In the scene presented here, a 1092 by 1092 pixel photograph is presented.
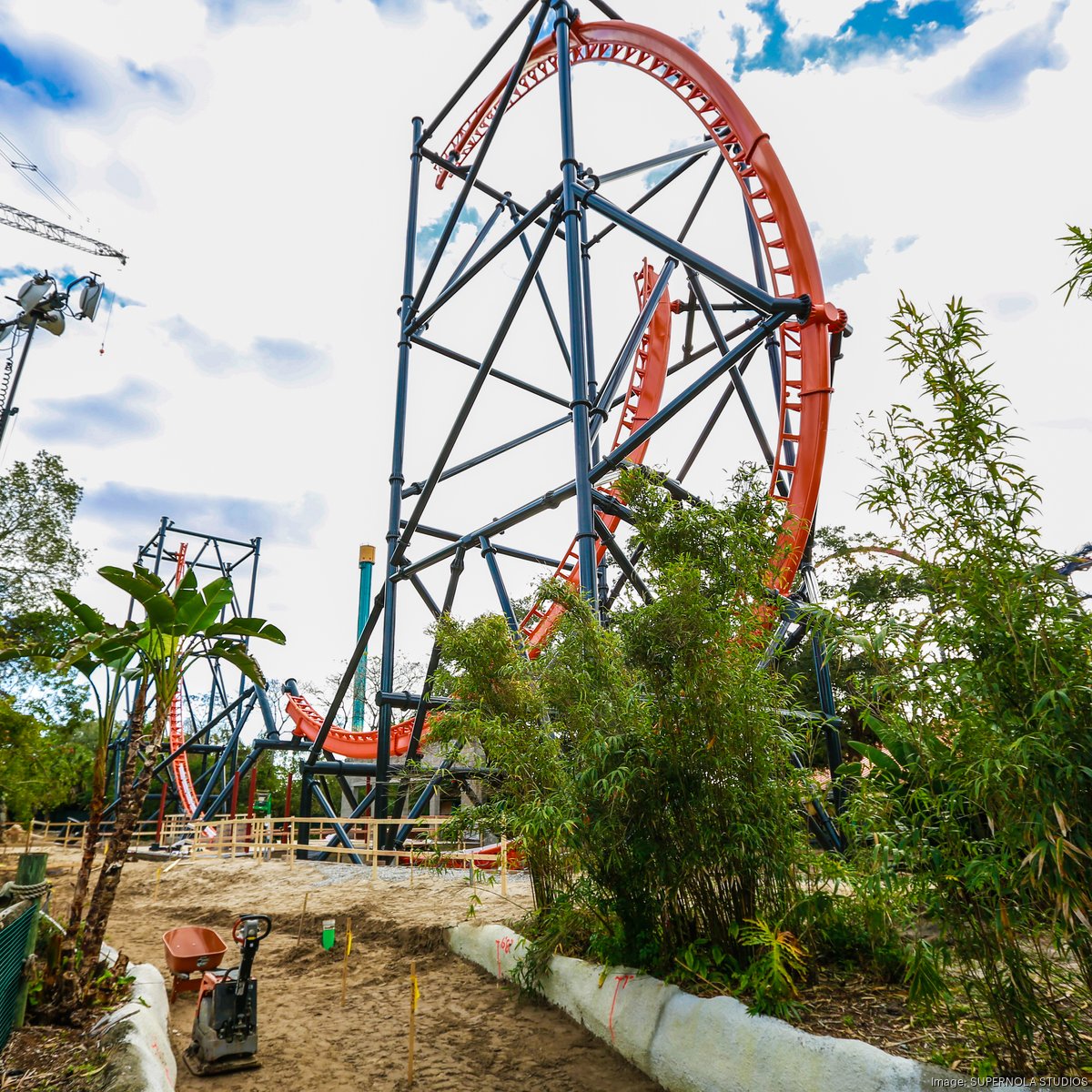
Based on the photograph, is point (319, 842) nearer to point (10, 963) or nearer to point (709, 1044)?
point (10, 963)

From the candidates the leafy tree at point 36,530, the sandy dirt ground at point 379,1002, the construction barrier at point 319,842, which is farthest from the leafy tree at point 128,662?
the leafy tree at point 36,530

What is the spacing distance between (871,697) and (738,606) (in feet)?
2.61

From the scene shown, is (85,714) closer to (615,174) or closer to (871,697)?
(615,174)

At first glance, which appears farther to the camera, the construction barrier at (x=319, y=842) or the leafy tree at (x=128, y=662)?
the construction barrier at (x=319, y=842)

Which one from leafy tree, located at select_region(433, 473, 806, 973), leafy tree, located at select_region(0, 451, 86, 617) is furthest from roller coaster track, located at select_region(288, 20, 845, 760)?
leafy tree, located at select_region(0, 451, 86, 617)

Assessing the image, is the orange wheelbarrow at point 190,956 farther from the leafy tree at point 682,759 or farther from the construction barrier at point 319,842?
the leafy tree at point 682,759

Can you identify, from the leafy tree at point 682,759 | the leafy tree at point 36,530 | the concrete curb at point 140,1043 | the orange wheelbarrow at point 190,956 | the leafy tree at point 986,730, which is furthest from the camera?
the leafy tree at point 36,530

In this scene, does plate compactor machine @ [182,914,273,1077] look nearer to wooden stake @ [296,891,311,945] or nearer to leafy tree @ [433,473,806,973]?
leafy tree @ [433,473,806,973]

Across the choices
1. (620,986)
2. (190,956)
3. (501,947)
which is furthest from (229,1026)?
(620,986)

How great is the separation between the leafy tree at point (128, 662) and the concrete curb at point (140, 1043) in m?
0.34

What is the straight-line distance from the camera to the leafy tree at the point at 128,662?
4254mm

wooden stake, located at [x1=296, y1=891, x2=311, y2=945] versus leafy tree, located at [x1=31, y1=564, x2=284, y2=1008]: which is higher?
leafy tree, located at [x1=31, y1=564, x2=284, y2=1008]

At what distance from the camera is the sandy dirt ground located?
4.21 m

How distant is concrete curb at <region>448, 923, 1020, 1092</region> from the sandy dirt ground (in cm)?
14
